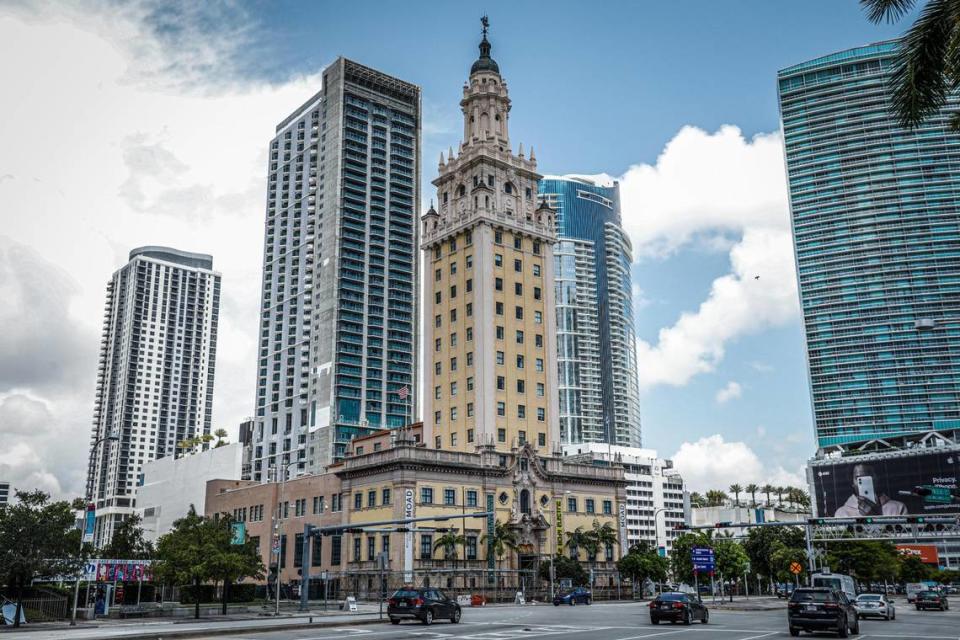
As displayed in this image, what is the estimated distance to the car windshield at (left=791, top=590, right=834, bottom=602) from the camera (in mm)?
32013

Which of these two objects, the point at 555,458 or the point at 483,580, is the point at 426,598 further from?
the point at 555,458

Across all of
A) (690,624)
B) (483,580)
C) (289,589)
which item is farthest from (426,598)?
(289,589)

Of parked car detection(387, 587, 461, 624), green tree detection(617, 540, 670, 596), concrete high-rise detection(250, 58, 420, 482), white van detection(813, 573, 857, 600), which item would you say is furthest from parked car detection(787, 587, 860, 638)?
concrete high-rise detection(250, 58, 420, 482)

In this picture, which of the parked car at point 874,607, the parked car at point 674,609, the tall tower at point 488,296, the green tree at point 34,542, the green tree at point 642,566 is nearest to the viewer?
the parked car at point 674,609

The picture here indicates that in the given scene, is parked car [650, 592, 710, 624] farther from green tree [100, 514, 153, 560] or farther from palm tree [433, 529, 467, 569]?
green tree [100, 514, 153, 560]

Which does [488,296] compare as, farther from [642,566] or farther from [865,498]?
[865,498]

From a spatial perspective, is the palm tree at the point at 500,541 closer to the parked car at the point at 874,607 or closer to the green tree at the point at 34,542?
the parked car at the point at 874,607

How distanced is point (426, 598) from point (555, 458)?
5091 centimetres

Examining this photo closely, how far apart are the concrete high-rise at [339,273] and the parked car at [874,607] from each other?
11980 cm

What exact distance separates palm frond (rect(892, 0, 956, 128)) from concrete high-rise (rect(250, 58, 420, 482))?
14630 cm

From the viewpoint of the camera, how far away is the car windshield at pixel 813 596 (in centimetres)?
3201

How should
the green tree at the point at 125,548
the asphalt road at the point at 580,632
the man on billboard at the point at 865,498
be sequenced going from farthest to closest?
the man on billboard at the point at 865,498, the green tree at the point at 125,548, the asphalt road at the point at 580,632

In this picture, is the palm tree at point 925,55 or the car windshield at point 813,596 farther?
the car windshield at point 813,596

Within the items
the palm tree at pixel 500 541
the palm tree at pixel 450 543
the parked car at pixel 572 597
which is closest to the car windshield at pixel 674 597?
the parked car at pixel 572 597
